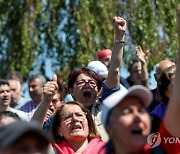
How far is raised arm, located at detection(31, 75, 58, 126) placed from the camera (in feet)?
19.3

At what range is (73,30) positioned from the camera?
42.8ft

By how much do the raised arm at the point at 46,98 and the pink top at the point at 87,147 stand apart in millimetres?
314

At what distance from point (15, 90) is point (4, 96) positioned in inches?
65.2

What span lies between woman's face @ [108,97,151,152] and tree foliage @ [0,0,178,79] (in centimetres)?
898

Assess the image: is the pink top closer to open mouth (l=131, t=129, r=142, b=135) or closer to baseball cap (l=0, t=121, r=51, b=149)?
open mouth (l=131, t=129, r=142, b=135)

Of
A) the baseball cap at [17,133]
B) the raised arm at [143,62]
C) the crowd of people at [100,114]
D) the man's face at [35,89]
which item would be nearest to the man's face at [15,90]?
the crowd of people at [100,114]

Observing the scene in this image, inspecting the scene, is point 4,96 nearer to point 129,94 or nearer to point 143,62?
point 143,62

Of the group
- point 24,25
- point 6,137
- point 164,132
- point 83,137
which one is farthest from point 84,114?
point 24,25

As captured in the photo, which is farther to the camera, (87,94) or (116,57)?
(87,94)

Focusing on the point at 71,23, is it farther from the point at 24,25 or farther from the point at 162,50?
the point at 162,50

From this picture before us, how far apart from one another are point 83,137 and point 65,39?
24.6ft

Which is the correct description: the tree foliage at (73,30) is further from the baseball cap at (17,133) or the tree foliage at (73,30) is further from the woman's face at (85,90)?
the baseball cap at (17,133)

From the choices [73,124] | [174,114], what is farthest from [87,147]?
[174,114]

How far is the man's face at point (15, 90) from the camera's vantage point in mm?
9492
